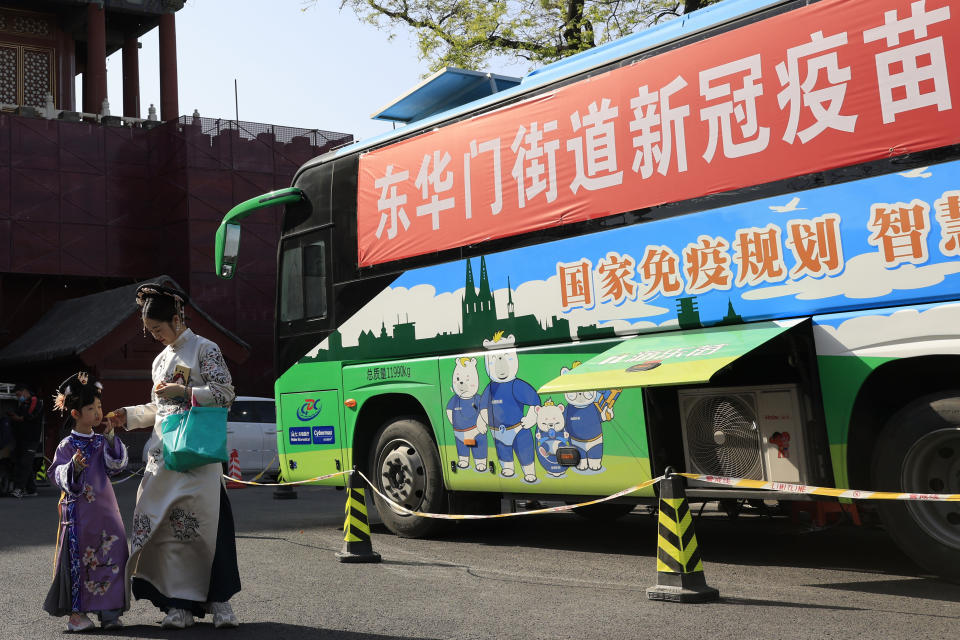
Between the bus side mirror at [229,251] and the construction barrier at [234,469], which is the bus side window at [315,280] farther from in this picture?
the construction barrier at [234,469]

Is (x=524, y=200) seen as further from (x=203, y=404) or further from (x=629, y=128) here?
(x=203, y=404)

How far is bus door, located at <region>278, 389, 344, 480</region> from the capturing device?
10539 mm

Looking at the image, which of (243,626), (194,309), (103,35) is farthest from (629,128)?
(103,35)

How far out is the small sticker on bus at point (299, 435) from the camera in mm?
10906

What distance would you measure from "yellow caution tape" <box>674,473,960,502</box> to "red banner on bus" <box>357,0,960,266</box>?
79.0 inches

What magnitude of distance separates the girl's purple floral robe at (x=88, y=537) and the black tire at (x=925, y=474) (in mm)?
4534

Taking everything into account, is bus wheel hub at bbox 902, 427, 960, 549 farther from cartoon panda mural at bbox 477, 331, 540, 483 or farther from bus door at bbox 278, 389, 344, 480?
bus door at bbox 278, 389, 344, 480

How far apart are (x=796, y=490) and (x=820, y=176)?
199 cm

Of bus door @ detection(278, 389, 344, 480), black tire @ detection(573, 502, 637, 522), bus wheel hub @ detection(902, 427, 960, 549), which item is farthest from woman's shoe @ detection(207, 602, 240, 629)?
black tire @ detection(573, 502, 637, 522)

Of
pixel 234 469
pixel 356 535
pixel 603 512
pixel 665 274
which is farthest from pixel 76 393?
pixel 234 469

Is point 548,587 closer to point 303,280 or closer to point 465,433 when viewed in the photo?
point 465,433

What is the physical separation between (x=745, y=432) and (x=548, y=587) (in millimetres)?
1698

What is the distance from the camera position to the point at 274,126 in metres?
34.2

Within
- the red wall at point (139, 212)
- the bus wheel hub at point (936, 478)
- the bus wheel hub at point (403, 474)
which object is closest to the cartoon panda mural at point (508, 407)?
the bus wheel hub at point (403, 474)
